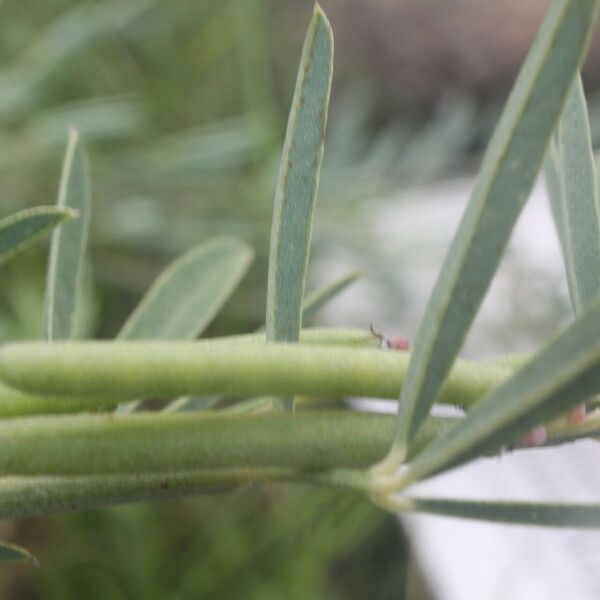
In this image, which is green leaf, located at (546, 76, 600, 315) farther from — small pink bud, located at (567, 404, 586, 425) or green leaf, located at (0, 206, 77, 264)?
green leaf, located at (0, 206, 77, 264)

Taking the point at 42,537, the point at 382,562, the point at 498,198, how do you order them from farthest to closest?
the point at 382,562 < the point at 42,537 < the point at 498,198

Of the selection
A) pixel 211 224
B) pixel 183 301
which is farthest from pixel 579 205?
pixel 211 224

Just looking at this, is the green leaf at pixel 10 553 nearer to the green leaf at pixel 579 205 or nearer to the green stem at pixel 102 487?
the green stem at pixel 102 487

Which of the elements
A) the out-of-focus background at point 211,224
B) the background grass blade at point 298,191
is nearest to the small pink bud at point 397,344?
the background grass blade at point 298,191

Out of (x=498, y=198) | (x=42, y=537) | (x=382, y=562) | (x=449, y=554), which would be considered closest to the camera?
(x=498, y=198)

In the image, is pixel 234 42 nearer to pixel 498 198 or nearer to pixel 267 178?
pixel 267 178

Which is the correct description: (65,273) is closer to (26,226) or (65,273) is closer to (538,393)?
(26,226)

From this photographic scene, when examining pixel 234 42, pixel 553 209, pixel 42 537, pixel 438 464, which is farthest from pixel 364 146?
pixel 438 464
